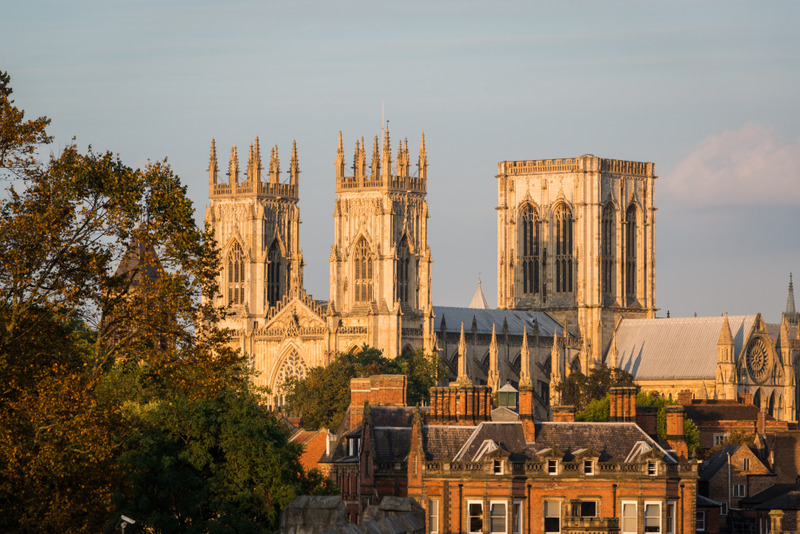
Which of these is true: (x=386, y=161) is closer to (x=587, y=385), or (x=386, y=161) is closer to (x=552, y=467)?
(x=587, y=385)

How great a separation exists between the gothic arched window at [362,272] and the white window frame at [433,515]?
7927 cm

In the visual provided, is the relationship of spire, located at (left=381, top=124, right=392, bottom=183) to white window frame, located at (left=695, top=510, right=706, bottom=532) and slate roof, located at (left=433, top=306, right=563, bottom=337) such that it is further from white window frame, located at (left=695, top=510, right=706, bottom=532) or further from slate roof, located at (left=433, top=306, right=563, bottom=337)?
white window frame, located at (left=695, top=510, right=706, bottom=532)

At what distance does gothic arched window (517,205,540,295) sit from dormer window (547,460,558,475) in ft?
319

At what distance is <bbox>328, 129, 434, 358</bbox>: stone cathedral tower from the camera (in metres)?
132

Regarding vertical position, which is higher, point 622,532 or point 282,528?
point 282,528

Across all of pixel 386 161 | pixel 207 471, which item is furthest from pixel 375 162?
pixel 207 471

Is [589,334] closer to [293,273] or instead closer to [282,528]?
[293,273]

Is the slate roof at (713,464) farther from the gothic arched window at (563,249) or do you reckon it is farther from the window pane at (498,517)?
the gothic arched window at (563,249)

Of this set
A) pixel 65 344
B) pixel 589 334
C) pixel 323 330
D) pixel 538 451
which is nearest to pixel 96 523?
pixel 65 344

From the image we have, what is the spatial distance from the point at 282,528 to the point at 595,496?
28.2m

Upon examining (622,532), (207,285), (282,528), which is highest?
(207,285)

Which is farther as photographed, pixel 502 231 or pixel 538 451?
pixel 502 231

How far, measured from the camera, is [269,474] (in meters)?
49.4

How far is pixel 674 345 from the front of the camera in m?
143
